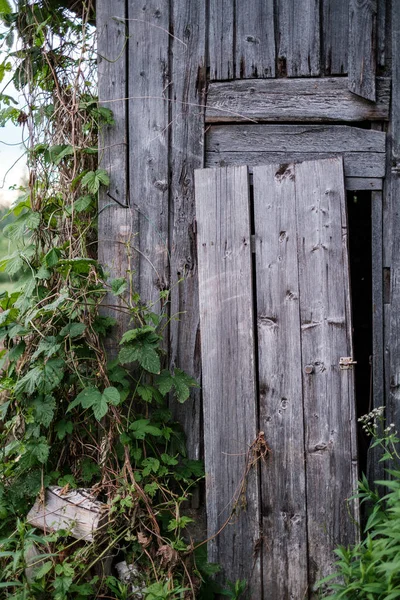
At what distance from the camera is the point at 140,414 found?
350 cm

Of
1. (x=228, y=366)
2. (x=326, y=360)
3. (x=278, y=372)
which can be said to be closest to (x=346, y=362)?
(x=326, y=360)

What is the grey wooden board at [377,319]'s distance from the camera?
3492 mm

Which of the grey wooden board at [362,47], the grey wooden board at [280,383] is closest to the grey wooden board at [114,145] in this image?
the grey wooden board at [280,383]

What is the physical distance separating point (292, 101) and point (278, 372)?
4.86 feet

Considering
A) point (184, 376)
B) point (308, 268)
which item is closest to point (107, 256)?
point (184, 376)

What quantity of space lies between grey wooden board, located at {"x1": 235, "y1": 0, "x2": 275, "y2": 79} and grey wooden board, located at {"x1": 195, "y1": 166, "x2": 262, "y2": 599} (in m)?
0.60

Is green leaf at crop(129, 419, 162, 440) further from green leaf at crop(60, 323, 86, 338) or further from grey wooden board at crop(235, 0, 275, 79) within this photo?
grey wooden board at crop(235, 0, 275, 79)

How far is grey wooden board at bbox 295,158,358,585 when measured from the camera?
129 inches

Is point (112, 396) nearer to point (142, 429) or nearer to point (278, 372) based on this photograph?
point (142, 429)

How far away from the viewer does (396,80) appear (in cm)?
345

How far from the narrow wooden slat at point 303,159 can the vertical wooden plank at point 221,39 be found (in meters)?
0.43

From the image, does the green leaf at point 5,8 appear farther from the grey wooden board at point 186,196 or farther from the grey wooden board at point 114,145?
the grey wooden board at point 186,196

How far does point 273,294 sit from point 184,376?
2.14 feet

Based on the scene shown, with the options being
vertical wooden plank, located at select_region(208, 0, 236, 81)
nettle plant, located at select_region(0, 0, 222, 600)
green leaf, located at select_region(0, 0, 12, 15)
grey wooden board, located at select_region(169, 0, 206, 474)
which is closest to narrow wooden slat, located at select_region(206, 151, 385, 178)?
grey wooden board, located at select_region(169, 0, 206, 474)
